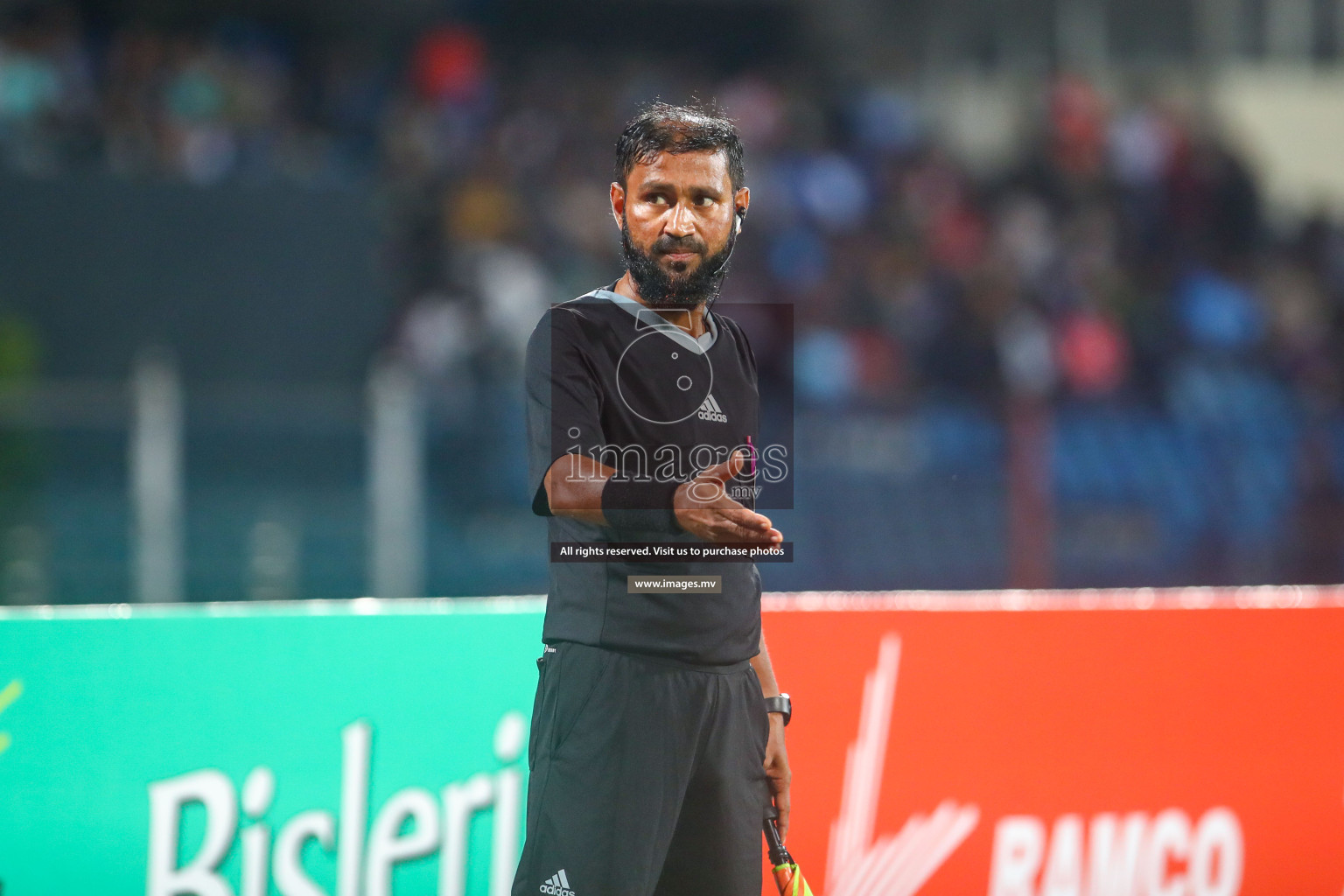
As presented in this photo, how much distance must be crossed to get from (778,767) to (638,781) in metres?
0.39

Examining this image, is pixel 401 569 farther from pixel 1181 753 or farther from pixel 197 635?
pixel 1181 753

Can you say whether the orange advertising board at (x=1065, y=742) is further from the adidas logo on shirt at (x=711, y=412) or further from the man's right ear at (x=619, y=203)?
the man's right ear at (x=619, y=203)

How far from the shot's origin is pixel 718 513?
1955mm

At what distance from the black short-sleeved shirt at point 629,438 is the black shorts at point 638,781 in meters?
0.05

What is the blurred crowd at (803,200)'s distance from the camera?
Result: 8102 mm

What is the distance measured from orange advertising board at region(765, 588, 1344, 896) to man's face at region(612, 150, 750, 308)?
4.28 ft

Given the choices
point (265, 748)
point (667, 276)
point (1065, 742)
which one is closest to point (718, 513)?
point (667, 276)

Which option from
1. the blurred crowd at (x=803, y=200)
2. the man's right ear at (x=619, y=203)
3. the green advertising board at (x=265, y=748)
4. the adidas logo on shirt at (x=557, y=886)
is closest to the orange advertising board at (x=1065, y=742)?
the green advertising board at (x=265, y=748)

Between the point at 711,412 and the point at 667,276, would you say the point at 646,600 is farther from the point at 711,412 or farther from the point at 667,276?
the point at 667,276

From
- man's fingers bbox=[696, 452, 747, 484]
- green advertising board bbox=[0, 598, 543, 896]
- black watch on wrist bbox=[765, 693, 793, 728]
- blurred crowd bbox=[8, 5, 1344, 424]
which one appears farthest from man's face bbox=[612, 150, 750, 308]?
blurred crowd bbox=[8, 5, 1344, 424]

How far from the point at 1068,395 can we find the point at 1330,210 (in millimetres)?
4111

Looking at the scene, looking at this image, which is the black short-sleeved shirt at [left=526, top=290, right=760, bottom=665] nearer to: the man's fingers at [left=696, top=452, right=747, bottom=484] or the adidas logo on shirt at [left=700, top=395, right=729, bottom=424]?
the adidas logo on shirt at [left=700, top=395, right=729, bottom=424]

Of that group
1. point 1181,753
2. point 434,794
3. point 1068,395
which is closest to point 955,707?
point 1181,753

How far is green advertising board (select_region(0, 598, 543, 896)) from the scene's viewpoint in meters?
3.06
